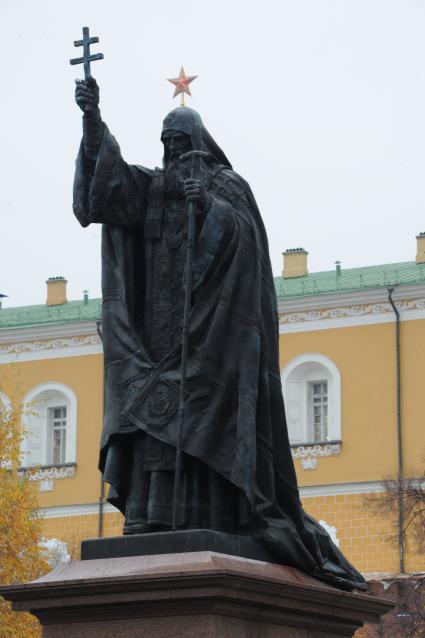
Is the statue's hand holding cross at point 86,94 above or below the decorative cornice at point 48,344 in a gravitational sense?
below

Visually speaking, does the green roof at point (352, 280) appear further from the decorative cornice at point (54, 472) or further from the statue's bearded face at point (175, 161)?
the statue's bearded face at point (175, 161)

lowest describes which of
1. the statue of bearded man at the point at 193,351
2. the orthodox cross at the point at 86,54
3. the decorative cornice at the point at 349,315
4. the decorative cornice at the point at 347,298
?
the statue of bearded man at the point at 193,351

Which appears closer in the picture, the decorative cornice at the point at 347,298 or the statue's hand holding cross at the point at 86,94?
the statue's hand holding cross at the point at 86,94

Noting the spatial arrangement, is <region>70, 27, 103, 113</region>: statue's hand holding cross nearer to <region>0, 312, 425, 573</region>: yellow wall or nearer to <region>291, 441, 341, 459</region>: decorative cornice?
<region>0, 312, 425, 573</region>: yellow wall

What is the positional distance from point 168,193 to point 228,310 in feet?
2.28

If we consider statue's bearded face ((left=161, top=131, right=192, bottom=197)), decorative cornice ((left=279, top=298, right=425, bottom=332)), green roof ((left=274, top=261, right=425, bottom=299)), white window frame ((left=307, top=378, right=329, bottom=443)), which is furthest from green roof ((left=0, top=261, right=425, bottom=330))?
statue's bearded face ((left=161, top=131, right=192, bottom=197))

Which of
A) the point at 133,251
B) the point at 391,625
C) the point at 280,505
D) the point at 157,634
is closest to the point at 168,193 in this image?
the point at 133,251

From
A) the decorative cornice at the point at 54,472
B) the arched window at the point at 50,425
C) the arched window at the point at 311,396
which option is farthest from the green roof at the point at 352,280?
the decorative cornice at the point at 54,472

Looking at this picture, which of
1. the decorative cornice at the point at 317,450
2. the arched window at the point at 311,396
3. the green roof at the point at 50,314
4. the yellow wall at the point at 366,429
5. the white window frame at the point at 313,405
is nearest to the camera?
the yellow wall at the point at 366,429

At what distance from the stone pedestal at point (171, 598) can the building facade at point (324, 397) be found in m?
27.7

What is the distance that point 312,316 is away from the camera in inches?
1578

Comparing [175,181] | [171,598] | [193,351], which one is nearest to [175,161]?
[175,181]

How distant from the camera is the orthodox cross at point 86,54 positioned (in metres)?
8.97

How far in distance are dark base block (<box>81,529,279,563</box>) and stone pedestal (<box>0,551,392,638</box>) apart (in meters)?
0.08
